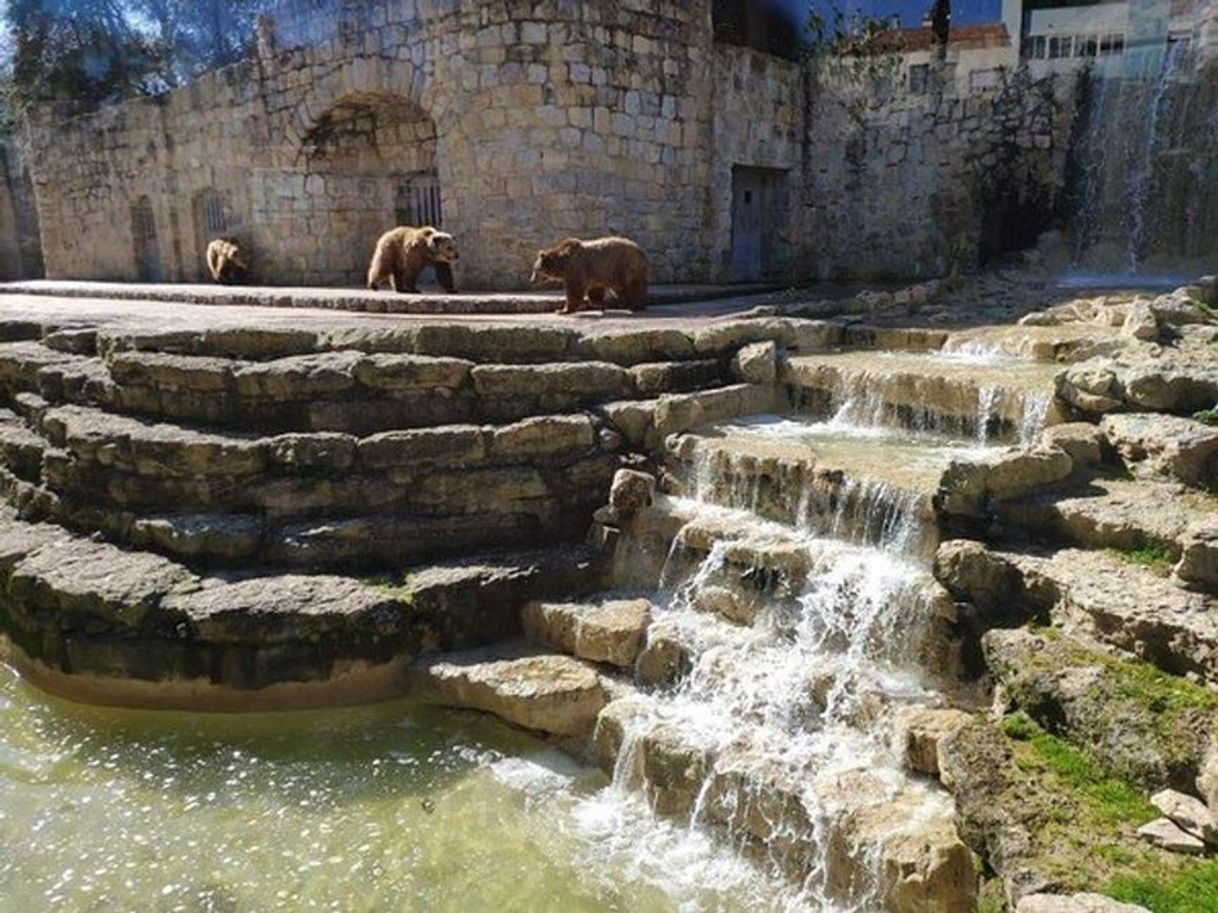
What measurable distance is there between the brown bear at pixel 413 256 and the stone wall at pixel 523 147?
0.58 meters

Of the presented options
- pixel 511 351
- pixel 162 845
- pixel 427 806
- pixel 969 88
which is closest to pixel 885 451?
pixel 511 351

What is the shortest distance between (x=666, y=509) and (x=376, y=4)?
27.4ft

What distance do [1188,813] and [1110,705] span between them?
0.47m

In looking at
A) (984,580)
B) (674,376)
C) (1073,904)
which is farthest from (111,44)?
(1073,904)

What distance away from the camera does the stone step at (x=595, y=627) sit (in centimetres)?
482

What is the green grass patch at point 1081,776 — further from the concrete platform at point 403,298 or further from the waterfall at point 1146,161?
the waterfall at point 1146,161

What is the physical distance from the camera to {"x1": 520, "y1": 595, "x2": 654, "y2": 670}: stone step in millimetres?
4816

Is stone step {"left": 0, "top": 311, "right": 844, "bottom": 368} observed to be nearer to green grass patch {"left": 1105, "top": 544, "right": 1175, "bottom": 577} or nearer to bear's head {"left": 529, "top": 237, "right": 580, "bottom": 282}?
bear's head {"left": 529, "top": 237, "right": 580, "bottom": 282}

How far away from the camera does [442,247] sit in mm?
9703

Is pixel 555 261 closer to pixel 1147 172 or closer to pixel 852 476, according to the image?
pixel 852 476

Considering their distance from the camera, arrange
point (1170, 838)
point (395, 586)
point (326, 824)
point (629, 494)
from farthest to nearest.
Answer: point (629, 494) → point (395, 586) → point (326, 824) → point (1170, 838)

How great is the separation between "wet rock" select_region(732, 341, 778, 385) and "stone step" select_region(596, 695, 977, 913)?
9.84 ft

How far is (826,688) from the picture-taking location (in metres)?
4.14

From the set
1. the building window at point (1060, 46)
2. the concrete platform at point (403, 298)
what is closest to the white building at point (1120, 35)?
the building window at point (1060, 46)
